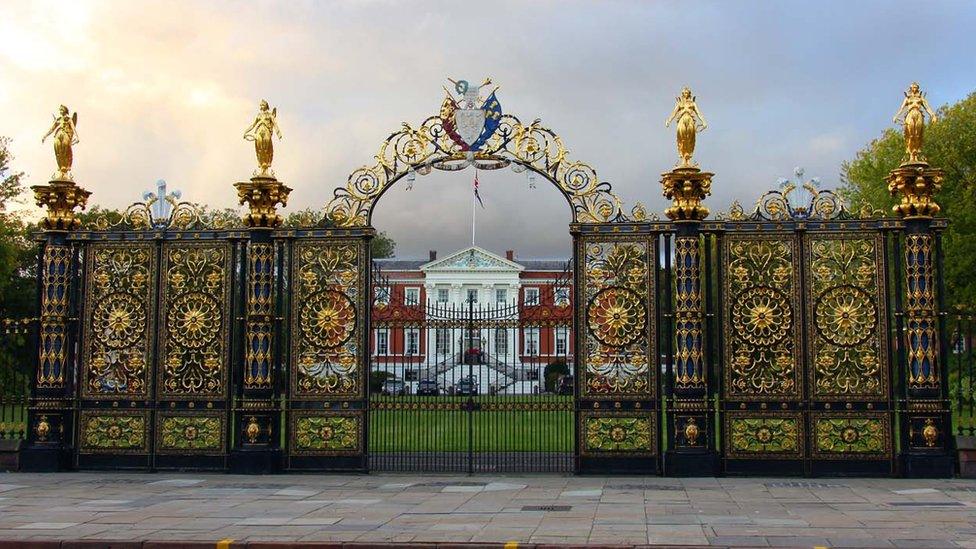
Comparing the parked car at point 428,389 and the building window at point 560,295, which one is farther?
the building window at point 560,295

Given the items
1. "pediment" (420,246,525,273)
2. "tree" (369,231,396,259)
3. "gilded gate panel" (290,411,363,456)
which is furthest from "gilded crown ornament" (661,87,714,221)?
"tree" (369,231,396,259)

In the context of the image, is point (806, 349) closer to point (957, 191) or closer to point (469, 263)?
point (469, 263)

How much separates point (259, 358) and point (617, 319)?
5.36 m

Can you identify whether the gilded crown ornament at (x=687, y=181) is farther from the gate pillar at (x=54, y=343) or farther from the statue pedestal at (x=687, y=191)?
the gate pillar at (x=54, y=343)

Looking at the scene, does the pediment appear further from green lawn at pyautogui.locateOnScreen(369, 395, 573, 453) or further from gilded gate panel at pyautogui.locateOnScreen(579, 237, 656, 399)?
gilded gate panel at pyautogui.locateOnScreen(579, 237, 656, 399)

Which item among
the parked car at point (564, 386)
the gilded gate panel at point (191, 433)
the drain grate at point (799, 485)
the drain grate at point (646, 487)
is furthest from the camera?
the parked car at point (564, 386)

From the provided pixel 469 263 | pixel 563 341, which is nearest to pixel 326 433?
pixel 563 341

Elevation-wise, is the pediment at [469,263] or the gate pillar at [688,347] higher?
the pediment at [469,263]

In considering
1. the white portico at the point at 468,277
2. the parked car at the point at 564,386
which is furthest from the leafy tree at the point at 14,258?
the parked car at the point at 564,386

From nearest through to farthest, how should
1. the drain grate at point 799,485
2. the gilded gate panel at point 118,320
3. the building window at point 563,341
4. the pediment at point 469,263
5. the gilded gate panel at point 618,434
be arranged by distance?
the drain grate at point 799,485 → the gilded gate panel at point 618,434 → the gilded gate panel at point 118,320 → the building window at point 563,341 → the pediment at point 469,263

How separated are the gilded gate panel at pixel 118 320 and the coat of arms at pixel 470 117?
5060 mm

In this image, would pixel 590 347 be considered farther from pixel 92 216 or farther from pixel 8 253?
pixel 92 216

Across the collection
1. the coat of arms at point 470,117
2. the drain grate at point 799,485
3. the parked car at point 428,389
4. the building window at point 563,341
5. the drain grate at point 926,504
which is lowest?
the drain grate at point 799,485

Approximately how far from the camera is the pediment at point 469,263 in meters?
28.5
